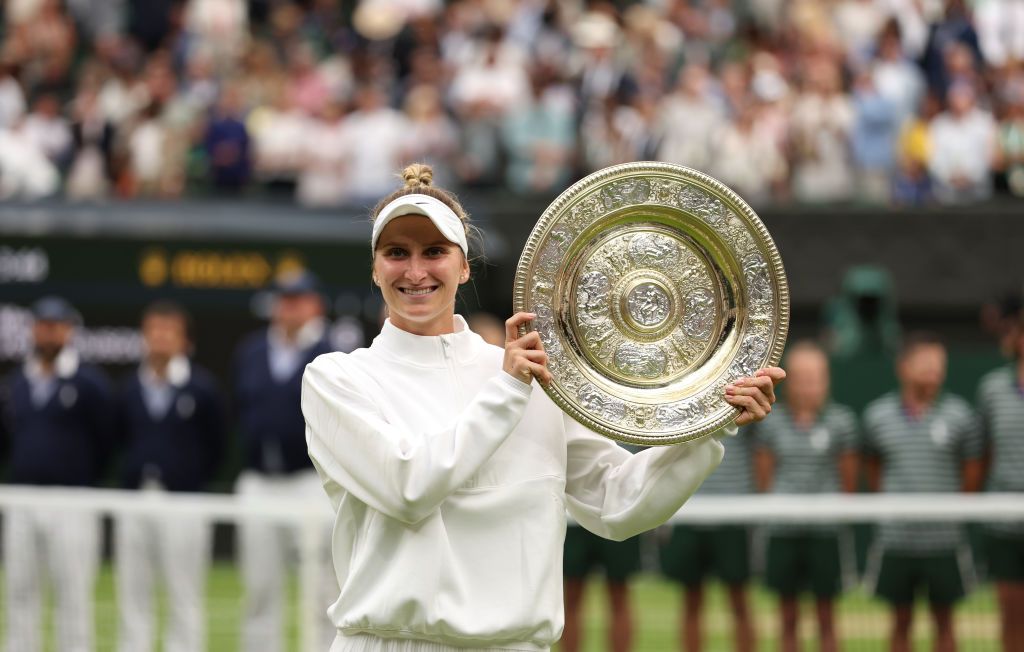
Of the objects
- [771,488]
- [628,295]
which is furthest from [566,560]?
[628,295]

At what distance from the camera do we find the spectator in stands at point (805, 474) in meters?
8.00

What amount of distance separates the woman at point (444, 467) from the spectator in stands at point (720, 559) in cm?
452

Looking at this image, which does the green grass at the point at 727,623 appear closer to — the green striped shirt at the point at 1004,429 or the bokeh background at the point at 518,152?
the green striped shirt at the point at 1004,429

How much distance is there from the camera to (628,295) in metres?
3.77

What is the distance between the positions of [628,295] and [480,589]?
71 cm

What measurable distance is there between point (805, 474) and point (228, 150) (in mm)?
6930

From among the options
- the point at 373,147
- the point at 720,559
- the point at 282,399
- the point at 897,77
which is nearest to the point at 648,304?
the point at 720,559

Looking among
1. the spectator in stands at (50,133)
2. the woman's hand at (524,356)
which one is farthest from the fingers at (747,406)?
the spectator in stands at (50,133)

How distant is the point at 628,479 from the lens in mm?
3781

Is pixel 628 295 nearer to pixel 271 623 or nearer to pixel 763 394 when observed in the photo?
pixel 763 394

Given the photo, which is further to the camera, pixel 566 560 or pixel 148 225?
pixel 148 225

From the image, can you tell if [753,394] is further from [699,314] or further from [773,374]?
[699,314]

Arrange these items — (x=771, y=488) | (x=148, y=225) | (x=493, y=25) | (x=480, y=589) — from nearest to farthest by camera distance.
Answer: (x=480, y=589) → (x=771, y=488) → (x=148, y=225) → (x=493, y=25)

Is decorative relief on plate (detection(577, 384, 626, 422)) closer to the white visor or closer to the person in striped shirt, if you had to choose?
the white visor
